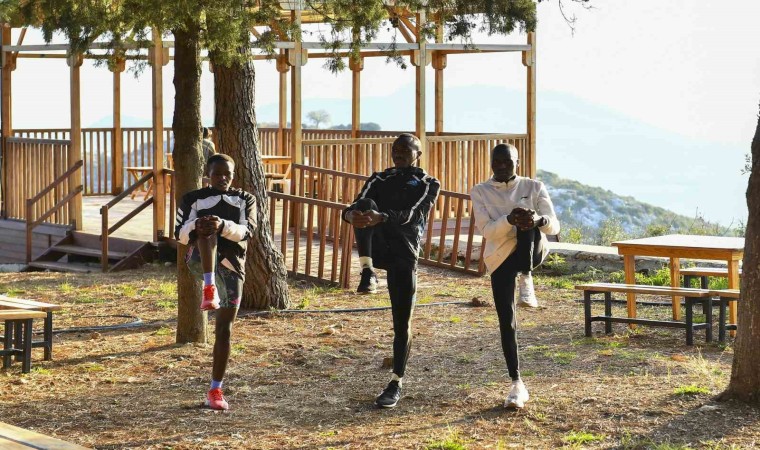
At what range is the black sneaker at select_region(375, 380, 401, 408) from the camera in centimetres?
741

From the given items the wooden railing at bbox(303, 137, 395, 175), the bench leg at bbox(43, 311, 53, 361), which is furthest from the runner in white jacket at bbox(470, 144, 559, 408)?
the wooden railing at bbox(303, 137, 395, 175)

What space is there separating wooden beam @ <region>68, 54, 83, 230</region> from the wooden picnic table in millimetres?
9561

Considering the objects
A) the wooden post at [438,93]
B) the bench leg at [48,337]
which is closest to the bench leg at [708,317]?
the bench leg at [48,337]

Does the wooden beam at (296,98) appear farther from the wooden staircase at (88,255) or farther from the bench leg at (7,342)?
the bench leg at (7,342)

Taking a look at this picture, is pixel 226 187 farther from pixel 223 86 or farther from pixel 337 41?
pixel 223 86

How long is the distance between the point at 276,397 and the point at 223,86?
4.73 m

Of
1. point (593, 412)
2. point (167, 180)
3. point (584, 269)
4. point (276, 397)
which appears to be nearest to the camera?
point (593, 412)

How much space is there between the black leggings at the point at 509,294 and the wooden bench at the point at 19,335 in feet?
11.2

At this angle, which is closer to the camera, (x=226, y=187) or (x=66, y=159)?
(x=226, y=187)

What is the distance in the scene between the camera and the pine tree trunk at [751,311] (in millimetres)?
7219

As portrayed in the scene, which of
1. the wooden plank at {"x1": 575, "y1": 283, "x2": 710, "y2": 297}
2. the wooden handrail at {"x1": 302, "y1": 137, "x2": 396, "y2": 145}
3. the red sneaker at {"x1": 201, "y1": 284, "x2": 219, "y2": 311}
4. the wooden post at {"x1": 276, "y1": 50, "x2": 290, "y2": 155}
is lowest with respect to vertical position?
the wooden plank at {"x1": 575, "y1": 283, "x2": 710, "y2": 297}

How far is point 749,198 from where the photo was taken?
23.9 ft

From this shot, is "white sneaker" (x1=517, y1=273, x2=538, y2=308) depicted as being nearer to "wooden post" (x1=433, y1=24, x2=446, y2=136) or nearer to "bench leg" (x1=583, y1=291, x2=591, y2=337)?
"bench leg" (x1=583, y1=291, x2=591, y2=337)

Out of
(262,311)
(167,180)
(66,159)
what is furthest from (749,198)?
(66,159)
